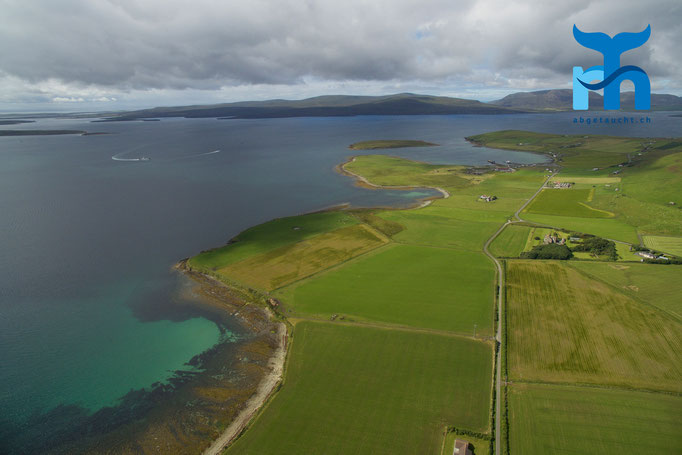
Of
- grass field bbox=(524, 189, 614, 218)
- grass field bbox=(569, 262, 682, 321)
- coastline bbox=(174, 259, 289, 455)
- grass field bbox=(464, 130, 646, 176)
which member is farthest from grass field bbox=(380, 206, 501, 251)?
grass field bbox=(464, 130, 646, 176)

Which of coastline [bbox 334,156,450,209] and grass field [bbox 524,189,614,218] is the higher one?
coastline [bbox 334,156,450,209]

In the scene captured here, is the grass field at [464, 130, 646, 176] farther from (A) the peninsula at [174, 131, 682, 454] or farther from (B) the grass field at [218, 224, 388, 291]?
(B) the grass field at [218, 224, 388, 291]

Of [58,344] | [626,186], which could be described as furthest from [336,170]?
[58,344]

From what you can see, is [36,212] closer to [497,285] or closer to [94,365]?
[94,365]

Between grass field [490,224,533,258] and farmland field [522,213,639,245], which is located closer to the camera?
grass field [490,224,533,258]

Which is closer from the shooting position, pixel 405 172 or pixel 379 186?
pixel 379 186

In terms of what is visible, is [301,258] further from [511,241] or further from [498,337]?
[511,241]

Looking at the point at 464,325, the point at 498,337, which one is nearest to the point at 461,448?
the point at 498,337
